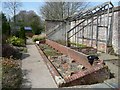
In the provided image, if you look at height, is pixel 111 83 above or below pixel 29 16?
below

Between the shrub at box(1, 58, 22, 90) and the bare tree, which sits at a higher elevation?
the bare tree

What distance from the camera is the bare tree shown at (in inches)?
1313

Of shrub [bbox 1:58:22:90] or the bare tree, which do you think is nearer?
shrub [bbox 1:58:22:90]

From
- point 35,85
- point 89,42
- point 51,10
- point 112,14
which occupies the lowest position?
point 35,85

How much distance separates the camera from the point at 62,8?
33.4 meters

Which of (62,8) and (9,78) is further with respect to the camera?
(62,8)

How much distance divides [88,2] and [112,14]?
24522 millimetres

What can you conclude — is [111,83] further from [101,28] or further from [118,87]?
[101,28]

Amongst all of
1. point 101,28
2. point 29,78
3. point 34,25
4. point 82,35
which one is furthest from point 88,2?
point 29,78

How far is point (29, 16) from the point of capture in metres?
54.5

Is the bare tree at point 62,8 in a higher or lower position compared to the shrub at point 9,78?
higher

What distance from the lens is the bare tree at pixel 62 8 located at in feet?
109

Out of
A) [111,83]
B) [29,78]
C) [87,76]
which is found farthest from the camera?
[29,78]

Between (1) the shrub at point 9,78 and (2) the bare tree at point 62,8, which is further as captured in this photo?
(2) the bare tree at point 62,8
